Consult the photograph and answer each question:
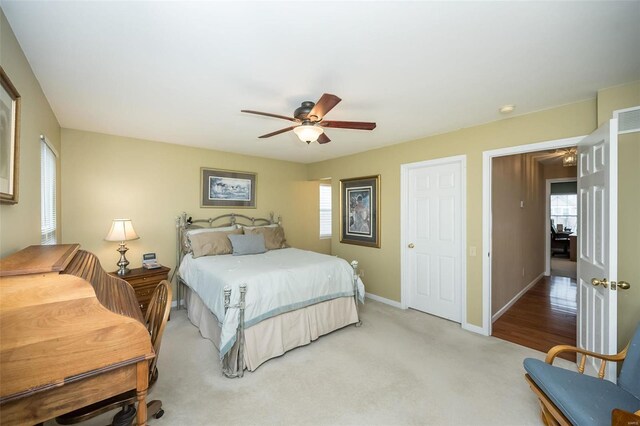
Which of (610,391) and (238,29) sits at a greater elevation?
(238,29)

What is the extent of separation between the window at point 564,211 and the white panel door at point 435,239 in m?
8.21

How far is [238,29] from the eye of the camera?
156cm

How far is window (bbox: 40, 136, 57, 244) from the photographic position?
2.50 meters

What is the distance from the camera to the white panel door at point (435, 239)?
Result: 11.9 feet

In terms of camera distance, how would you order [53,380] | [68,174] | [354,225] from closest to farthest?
[53,380], [68,174], [354,225]

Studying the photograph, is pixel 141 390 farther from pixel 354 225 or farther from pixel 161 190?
pixel 354 225

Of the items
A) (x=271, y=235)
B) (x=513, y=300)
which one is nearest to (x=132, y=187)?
(x=271, y=235)

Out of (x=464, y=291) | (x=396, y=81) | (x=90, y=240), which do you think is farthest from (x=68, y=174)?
(x=464, y=291)

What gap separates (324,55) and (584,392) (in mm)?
2595

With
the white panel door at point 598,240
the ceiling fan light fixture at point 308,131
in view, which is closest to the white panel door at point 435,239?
Result: the white panel door at point 598,240

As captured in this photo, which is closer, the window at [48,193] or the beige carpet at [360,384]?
the beige carpet at [360,384]

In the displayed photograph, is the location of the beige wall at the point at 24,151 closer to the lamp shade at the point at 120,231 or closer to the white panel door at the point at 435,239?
the lamp shade at the point at 120,231

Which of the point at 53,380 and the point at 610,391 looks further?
the point at 610,391

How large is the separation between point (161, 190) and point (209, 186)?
2.34 feet
